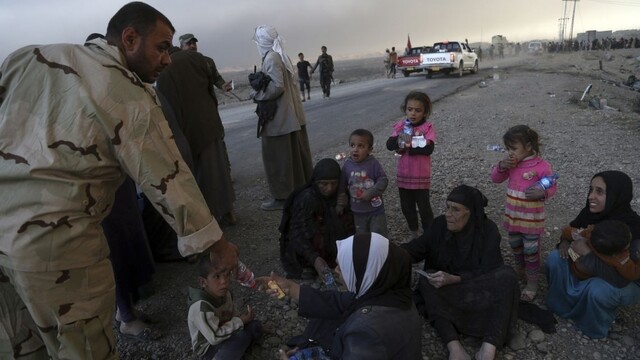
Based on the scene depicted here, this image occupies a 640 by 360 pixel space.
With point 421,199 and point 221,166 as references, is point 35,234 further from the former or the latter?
point 421,199

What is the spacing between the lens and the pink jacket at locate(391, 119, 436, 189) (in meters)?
3.74

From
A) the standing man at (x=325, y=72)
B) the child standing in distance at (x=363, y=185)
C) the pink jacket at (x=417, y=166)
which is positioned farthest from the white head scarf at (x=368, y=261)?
the standing man at (x=325, y=72)

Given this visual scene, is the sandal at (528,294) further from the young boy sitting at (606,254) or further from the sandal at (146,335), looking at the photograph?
the sandal at (146,335)

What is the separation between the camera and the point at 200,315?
2.36 meters

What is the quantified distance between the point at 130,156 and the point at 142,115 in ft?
0.50

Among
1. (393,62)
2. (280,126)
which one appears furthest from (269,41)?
(393,62)

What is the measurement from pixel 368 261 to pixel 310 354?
2.47 ft

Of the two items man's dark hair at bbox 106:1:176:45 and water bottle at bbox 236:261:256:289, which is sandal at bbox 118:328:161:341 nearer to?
water bottle at bbox 236:261:256:289

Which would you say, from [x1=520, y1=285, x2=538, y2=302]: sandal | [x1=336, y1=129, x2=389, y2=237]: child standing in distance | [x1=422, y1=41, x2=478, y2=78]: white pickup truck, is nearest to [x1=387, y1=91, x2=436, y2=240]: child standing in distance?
[x1=336, y1=129, x2=389, y2=237]: child standing in distance

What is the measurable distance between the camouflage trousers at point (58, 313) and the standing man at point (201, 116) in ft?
→ 7.51

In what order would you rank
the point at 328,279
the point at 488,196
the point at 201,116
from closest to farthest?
the point at 328,279 < the point at 201,116 < the point at 488,196

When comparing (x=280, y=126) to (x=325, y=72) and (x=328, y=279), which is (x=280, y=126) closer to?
(x=328, y=279)

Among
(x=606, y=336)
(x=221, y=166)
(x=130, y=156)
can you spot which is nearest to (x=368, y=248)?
(x=130, y=156)

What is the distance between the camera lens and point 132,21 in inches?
66.1
